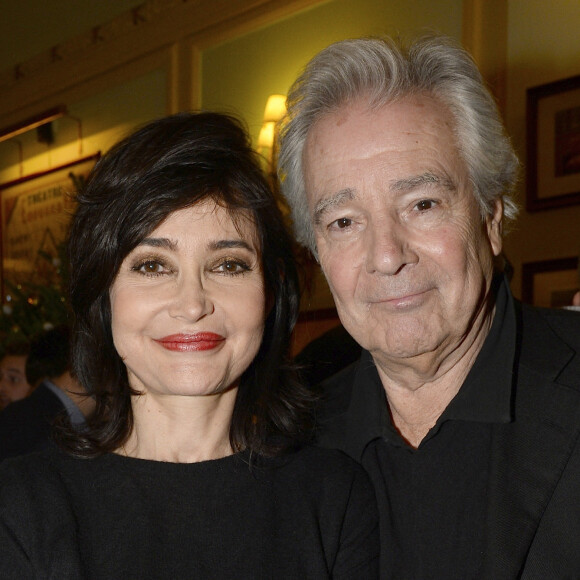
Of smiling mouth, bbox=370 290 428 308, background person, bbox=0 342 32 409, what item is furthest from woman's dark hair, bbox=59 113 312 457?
background person, bbox=0 342 32 409

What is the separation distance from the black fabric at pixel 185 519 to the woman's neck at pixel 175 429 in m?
0.04

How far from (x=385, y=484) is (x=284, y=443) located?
277 mm

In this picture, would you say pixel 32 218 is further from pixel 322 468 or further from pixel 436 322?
pixel 436 322

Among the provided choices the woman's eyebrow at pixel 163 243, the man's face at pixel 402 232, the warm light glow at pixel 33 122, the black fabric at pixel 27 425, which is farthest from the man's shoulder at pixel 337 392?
the warm light glow at pixel 33 122

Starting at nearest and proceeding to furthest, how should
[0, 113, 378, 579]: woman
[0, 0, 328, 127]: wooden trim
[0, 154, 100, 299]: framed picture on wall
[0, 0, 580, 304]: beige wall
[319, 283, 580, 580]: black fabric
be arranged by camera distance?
1. [319, 283, 580, 580]: black fabric
2. [0, 113, 378, 579]: woman
3. [0, 0, 580, 304]: beige wall
4. [0, 0, 328, 127]: wooden trim
5. [0, 154, 100, 299]: framed picture on wall

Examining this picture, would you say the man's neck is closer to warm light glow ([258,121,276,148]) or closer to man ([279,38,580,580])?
man ([279,38,580,580])

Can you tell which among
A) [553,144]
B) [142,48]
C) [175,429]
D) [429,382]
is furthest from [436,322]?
[142,48]

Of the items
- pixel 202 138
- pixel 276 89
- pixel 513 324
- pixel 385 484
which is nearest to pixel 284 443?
pixel 385 484

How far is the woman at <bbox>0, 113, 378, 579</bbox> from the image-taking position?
6.07 ft

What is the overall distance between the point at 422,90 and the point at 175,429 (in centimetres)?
98

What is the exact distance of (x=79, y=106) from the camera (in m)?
6.70

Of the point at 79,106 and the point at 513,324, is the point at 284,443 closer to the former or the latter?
the point at 513,324

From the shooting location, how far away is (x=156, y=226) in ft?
6.32

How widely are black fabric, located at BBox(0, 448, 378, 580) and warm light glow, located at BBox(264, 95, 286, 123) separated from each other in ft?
10.0
